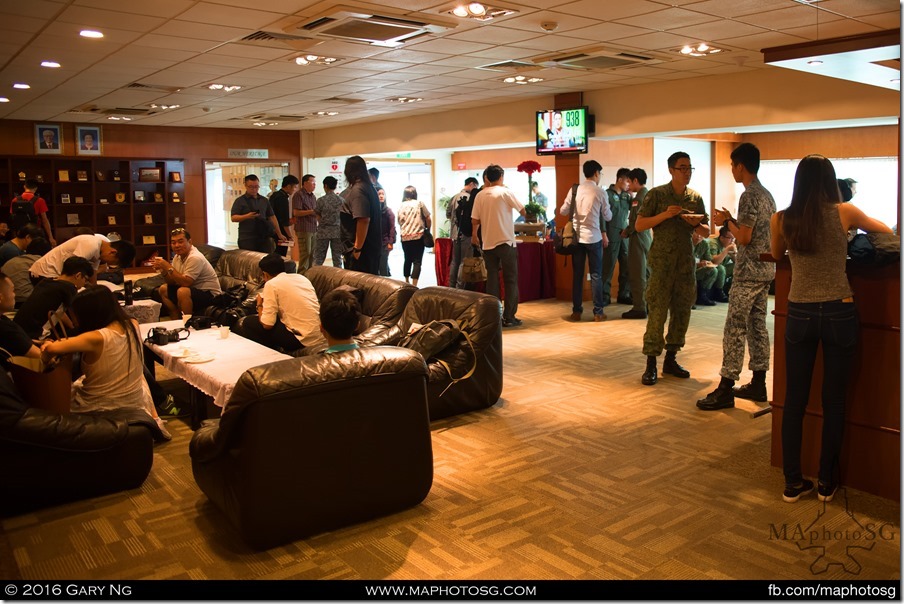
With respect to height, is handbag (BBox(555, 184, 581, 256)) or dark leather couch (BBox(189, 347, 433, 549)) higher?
handbag (BBox(555, 184, 581, 256))

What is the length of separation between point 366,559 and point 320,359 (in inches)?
34.1

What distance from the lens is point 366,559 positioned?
10.9 feet

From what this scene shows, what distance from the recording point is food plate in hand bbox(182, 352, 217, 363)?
487cm

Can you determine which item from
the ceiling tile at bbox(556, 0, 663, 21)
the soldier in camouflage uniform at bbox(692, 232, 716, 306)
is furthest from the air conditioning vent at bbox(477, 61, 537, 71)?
the soldier in camouflage uniform at bbox(692, 232, 716, 306)

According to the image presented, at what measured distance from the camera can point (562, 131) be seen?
33.9 feet

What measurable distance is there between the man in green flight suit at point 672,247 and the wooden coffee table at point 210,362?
2.81 m

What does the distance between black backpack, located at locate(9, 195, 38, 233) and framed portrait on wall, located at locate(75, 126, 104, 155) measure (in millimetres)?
2315

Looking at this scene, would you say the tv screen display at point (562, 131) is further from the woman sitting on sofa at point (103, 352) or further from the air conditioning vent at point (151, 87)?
the woman sitting on sofa at point (103, 352)

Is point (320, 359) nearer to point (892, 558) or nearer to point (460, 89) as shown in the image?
point (892, 558)

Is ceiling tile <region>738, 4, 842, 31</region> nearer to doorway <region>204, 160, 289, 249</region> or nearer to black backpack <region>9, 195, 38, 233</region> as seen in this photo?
black backpack <region>9, 195, 38, 233</region>

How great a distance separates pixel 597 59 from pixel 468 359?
399cm

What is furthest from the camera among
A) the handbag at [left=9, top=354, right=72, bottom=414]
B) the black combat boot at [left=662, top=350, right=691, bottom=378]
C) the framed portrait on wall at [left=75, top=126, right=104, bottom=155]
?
the framed portrait on wall at [left=75, top=126, right=104, bottom=155]

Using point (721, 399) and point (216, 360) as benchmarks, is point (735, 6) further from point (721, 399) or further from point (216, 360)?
point (216, 360)

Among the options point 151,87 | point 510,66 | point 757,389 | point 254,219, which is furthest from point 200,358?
point 151,87
